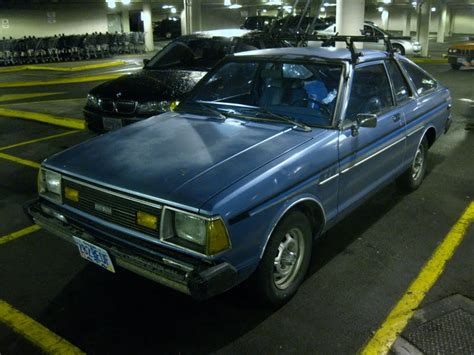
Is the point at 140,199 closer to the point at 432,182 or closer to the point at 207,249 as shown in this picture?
the point at 207,249

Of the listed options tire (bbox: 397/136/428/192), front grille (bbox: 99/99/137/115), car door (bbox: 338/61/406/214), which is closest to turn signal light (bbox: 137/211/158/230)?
car door (bbox: 338/61/406/214)

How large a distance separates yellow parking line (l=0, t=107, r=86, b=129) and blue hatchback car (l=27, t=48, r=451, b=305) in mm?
4672

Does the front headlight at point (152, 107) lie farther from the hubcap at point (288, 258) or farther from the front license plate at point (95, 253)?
the hubcap at point (288, 258)

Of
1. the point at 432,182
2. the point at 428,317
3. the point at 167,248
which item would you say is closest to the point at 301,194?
the point at 167,248

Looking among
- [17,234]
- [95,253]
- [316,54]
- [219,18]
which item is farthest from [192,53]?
[219,18]

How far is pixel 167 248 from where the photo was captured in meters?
2.70

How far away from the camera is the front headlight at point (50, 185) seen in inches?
128

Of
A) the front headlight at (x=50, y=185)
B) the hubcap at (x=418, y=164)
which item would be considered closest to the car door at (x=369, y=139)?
the hubcap at (x=418, y=164)

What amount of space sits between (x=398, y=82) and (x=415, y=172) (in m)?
1.12

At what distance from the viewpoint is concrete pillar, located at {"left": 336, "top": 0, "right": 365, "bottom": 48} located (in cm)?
1016

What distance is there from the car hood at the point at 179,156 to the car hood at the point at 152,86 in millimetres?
2387

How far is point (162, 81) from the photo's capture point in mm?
6551

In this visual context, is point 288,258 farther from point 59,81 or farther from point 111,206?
point 59,81

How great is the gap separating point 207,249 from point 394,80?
2893 millimetres
